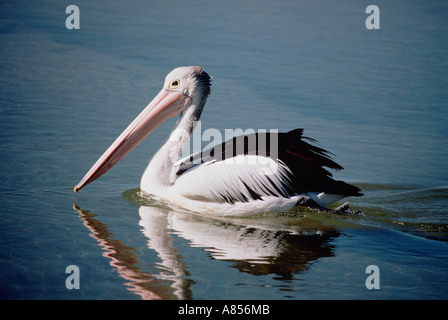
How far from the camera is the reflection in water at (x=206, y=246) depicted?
4191mm

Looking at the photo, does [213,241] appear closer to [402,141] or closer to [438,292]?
[438,292]

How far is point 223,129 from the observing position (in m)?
7.91

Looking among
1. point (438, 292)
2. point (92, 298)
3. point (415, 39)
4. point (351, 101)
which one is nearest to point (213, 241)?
point (92, 298)

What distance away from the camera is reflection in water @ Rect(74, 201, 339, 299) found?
13.8 feet

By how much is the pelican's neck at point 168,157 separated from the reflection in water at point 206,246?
10.5 inches

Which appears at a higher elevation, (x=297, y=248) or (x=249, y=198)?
(x=249, y=198)

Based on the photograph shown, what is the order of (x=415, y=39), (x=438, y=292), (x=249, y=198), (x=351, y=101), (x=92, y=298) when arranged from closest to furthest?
(x=92, y=298)
(x=438, y=292)
(x=249, y=198)
(x=351, y=101)
(x=415, y=39)

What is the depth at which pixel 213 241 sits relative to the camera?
4984 mm

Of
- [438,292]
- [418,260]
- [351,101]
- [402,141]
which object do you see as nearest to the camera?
[438,292]

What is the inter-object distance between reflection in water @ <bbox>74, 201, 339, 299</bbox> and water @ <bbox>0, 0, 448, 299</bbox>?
0.7 inches

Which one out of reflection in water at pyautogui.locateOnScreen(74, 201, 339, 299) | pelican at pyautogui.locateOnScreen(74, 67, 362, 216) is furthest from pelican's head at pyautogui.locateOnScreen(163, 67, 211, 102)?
reflection in water at pyautogui.locateOnScreen(74, 201, 339, 299)

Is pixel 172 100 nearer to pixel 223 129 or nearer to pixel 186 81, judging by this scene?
pixel 186 81
